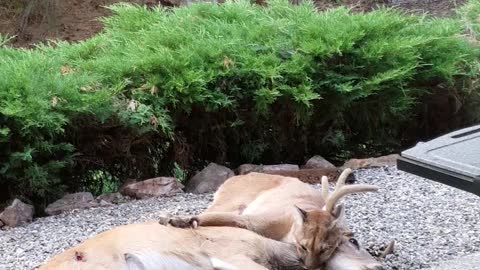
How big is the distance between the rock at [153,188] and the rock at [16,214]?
2.71 ft

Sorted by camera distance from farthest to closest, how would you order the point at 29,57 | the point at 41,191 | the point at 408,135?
1. the point at 408,135
2. the point at 29,57
3. the point at 41,191

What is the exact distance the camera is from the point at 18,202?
22.7ft

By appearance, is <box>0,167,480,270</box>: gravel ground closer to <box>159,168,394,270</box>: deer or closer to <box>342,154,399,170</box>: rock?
<box>159,168,394,270</box>: deer

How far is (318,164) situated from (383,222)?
211 centimetres

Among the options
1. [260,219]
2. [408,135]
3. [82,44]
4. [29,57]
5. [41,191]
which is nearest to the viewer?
[260,219]

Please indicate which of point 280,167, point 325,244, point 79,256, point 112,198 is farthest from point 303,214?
point 280,167

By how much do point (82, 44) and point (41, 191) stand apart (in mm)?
1915

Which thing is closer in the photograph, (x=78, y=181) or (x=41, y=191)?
(x=41, y=191)

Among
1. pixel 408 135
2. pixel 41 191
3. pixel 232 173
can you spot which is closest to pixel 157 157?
pixel 232 173

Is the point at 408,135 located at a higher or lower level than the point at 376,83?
lower

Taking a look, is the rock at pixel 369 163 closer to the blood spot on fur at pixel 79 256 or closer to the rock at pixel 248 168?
the rock at pixel 248 168

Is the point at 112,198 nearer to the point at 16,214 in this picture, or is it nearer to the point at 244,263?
the point at 16,214

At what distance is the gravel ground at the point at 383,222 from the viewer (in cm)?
559

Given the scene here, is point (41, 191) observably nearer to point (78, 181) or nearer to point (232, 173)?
point (78, 181)
